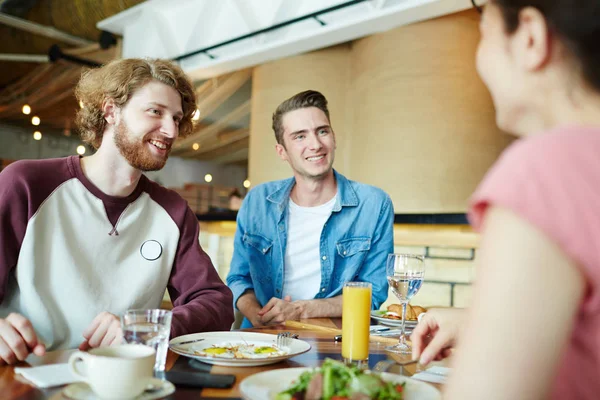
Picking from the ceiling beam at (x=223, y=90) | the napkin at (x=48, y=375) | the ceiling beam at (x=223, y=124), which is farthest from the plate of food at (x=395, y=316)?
the ceiling beam at (x=223, y=124)

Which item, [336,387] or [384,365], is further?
[384,365]

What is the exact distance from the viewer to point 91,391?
81cm

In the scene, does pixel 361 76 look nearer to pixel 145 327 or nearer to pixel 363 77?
pixel 363 77

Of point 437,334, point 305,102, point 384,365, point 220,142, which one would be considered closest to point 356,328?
point 384,365

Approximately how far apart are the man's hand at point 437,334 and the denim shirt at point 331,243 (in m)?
1.11

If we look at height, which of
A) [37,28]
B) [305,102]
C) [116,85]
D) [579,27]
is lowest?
[579,27]

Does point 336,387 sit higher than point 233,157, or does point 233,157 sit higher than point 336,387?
point 233,157

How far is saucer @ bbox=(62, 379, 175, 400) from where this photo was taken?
784 millimetres

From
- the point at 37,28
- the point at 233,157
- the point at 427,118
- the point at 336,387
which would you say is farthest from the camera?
the point at 233,157

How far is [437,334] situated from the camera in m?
0.94

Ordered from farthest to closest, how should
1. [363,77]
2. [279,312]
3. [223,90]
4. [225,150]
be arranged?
[225,150], [223,90], [363,77], [279,312]

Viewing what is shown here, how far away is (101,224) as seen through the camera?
154 centimetres

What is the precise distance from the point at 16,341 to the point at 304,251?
1.38 meters

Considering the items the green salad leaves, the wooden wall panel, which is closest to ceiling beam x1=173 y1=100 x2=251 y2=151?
the wooden wall panel
